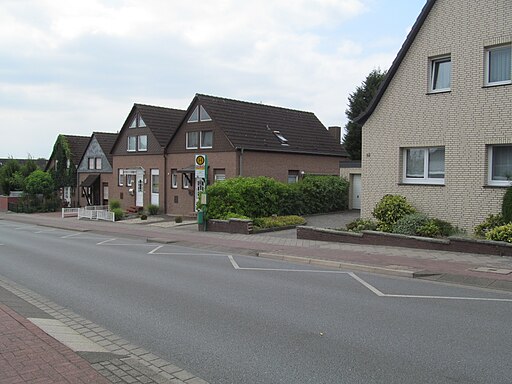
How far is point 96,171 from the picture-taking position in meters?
45.8

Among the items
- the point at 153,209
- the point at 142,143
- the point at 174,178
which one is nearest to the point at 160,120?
the point at 142,143

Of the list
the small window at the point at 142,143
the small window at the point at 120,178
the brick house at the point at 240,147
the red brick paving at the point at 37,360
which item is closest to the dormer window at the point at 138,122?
the small window at the point at 142,143

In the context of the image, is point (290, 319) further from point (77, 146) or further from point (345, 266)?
point (77, 146)

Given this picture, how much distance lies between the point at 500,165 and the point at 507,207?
1.75 meters

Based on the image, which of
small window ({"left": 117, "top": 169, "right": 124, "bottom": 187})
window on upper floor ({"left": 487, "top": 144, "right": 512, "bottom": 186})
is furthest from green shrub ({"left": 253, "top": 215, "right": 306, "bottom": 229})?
small window ({"left": 117, "top": 169, "right": 124, "bottom": 187})

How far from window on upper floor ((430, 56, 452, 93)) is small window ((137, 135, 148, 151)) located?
23.8 m

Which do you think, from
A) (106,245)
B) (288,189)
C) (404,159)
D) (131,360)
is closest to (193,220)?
(288,189)

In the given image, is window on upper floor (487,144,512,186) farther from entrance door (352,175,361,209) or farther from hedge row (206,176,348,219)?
entrance door (352,175,361,209)

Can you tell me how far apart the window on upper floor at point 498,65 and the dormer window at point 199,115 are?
58.9 feet

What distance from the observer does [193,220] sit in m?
30.1

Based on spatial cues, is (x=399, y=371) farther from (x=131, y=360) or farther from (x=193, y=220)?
(x=193, y=220)

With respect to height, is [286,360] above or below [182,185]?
below

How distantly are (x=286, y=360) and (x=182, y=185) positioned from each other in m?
28.1

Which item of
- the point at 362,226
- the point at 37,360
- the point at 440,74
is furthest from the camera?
the point at 362,226
